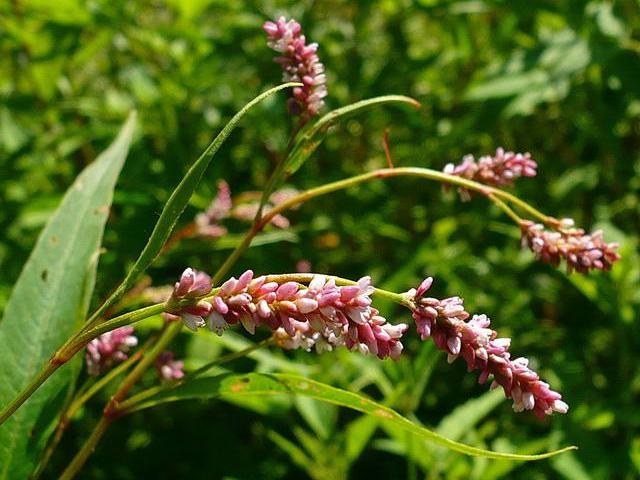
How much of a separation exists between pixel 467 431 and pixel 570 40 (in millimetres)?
1084

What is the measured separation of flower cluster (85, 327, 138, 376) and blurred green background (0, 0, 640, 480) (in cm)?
54

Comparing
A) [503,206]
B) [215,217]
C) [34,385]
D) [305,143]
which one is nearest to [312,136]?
[305,143]

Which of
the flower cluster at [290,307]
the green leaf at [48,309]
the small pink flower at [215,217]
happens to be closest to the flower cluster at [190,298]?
the flower cluster at [290,307]

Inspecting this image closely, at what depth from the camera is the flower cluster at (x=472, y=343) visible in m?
0.86

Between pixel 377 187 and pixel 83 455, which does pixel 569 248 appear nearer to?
pixel 83 455

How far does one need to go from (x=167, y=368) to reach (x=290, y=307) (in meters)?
0.47

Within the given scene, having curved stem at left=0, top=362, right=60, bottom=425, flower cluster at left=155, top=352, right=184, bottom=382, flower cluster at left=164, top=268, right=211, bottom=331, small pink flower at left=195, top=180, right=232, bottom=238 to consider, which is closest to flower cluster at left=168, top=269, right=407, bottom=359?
flower cluster at left=164, top=268, right=211, bottom=331

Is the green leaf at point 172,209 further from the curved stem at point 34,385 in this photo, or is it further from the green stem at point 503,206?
the green stem at point 503,206

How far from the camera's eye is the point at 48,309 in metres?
1.30

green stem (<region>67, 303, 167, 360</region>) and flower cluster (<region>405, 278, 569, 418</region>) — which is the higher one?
green stem (<region>67, 303, 167, 360</region>)

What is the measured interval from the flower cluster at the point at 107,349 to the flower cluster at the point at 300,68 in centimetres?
40

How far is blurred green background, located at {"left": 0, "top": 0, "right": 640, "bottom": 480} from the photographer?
2043mm

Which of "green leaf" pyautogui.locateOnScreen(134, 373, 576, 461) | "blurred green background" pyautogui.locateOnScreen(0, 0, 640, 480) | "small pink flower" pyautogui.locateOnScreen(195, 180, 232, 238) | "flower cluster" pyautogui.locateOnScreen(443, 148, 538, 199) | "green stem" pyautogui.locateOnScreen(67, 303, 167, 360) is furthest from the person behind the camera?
"blurred green background" pyautogui.locateOnScreen(0, 0, 640, 480)

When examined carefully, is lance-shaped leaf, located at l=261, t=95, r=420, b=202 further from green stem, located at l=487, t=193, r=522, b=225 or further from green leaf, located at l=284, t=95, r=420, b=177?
green stem, located at l=487, t=193, r=522, b=225
